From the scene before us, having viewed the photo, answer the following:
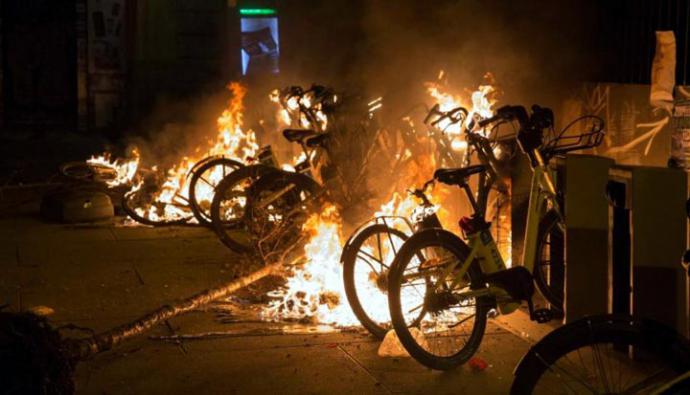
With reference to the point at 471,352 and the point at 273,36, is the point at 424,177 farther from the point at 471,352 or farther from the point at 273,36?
the point at 273,36

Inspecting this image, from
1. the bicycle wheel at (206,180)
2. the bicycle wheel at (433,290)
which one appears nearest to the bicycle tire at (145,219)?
the bicycle wheel at (206,180)

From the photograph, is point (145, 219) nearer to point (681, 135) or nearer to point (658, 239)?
point (681, 135)

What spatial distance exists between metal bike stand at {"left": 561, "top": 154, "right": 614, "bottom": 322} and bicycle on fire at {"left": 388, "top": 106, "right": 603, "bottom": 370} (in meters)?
0.19

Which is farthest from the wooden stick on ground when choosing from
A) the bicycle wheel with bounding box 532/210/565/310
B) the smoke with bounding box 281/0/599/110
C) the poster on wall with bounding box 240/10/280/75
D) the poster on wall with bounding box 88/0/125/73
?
the poster on wall with bounding box 88/0/125/73

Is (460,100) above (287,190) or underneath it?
above

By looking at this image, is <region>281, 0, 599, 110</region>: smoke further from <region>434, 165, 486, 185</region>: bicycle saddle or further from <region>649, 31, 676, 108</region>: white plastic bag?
<region>434, 165, 486, 185</region>: bicycle saddle

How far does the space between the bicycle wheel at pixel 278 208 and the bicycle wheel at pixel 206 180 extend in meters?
1.59

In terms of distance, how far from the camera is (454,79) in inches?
402

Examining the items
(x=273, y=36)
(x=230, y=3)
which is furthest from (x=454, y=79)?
(x=230, y=3)

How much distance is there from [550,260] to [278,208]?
10.3 ft

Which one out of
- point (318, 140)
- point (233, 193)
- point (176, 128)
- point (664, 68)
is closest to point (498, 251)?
point (664, 68)

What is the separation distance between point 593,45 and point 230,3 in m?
8.93

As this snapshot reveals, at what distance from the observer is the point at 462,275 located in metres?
6.11

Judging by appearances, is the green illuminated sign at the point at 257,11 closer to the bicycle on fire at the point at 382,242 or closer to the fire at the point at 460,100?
the fire at the point at 460,100
